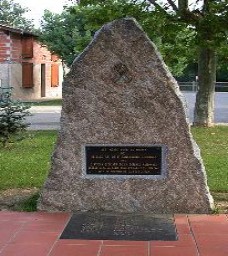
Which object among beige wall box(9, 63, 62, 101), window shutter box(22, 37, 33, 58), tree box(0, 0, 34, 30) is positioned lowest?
beige wall box(9, 63, 62, 101)

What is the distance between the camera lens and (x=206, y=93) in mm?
17609

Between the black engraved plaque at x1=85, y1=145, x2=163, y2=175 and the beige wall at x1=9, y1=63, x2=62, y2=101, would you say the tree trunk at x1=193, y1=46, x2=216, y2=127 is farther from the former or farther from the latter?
the beige wall at x1=9, y1=63, x2=62, y2=101

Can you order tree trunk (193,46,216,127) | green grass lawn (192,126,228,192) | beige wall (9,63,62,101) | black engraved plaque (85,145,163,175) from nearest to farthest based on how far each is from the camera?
black engraved plaque (85,145,163,175) → green grass lawn (192,126,228,192) → tree trunk (193,46,216,127) → beige wall (9,63,62,101)

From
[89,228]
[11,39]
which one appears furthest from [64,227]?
[11,39]

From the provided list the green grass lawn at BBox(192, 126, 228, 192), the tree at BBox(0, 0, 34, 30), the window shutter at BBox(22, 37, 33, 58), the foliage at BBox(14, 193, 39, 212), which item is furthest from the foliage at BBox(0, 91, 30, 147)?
the tree at BBox(0, 0, 34, 30)

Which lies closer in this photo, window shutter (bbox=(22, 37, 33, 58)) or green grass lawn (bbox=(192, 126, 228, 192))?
green grass lawn (bbox=(192, 126, 228, 192))

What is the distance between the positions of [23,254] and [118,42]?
8.74 ft

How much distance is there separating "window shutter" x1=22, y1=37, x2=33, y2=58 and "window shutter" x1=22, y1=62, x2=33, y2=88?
599mm

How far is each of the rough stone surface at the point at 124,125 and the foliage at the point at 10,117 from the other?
5.67 m

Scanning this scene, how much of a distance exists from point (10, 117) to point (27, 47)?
2713 centimetres

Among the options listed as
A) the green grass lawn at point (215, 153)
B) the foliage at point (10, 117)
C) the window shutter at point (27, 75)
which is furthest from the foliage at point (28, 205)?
the window shutter at point (27, 75)

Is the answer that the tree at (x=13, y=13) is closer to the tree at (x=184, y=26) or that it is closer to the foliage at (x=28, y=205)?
the tree at (x=184, y=26)

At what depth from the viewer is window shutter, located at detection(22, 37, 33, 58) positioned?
38.4 meters

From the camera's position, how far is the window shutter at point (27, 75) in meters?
38.0
